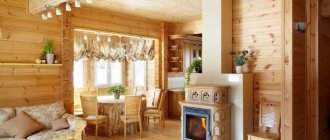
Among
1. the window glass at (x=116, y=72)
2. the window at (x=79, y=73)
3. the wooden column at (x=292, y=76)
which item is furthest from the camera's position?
the window glass at (x=116, y=72)

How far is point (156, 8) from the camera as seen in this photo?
5.73m

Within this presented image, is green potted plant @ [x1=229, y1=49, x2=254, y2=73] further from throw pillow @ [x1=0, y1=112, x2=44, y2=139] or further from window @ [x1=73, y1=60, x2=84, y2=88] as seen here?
window @ [x1=73, y1=60, x2=84, y2=88]

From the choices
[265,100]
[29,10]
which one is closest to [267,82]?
[265,100]

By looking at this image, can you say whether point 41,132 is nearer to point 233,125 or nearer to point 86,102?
point 86,102

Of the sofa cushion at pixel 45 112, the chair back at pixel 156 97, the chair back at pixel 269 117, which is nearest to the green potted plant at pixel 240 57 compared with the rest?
the chair back at pixel 269 117

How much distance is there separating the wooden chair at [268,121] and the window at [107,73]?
17.4ft

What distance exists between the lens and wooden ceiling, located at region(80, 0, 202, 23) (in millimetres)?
5215

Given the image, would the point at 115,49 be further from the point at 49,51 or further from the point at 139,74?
the point at 49,51

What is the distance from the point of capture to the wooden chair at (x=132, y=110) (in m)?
5.33

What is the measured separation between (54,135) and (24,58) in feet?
5.31

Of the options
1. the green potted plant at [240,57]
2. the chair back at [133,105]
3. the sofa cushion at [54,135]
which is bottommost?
the sofa cushion at [54,135]

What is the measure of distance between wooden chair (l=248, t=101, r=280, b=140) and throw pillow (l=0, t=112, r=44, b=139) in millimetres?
3259

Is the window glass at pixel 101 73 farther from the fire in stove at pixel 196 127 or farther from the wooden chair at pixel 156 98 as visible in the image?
the fire in stove at pixel 196 127

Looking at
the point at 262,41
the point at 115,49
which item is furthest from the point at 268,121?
the point at 115,49
